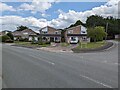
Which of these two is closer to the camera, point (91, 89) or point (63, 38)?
point (91, 89)

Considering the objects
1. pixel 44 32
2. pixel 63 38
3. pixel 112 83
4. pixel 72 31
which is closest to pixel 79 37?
pixel 72 31

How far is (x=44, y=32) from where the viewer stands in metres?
117

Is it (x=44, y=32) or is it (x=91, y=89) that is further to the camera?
(x=44, y=32)

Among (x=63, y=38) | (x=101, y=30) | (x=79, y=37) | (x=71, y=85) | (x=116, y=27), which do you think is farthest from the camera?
(x=116, y=27)

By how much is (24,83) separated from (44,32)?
349 ft

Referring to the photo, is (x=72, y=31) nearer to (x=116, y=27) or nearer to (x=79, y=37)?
(x=79, y=37)

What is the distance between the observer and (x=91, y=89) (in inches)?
370

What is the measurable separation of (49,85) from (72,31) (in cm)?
9508

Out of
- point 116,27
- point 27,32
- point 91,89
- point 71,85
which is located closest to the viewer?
point 91,89

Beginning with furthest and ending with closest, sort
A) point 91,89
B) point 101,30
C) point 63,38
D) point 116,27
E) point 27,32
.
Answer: point 27,32
point 116,27
point 63,38
point 101,30
point 91,89

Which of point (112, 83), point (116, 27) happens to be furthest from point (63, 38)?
point (112, 83)

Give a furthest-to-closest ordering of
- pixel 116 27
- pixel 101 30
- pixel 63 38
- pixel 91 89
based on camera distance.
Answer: pixel 116 27 < pixel 63 38 < pixel 101 30 < pixel 91 89

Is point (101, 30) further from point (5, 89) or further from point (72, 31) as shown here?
point (5, 89)

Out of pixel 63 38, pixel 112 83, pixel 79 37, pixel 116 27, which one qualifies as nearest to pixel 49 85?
pixel 112 83
